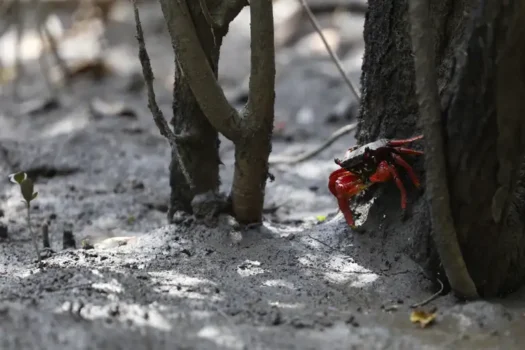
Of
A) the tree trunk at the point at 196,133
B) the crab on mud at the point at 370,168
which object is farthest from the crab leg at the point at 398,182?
the tree trunk at the point at 196,133

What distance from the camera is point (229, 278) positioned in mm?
2883

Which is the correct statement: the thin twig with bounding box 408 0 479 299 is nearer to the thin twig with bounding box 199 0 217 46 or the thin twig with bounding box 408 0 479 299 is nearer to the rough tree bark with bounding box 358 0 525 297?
the rough tree bark with bounding box 358 0 525 297

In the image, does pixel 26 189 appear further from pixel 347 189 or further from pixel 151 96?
pixel 347 189

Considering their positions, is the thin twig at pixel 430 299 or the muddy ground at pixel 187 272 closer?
the muddy ground at pixel 187 272

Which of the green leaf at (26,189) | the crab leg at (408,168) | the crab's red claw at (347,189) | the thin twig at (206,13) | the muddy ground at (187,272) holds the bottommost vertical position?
the muddy ground at (187,272)

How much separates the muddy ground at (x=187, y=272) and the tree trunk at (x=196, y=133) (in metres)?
0.19

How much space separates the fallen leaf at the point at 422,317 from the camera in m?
2.46

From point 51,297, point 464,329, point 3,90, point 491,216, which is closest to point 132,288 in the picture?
point 51,297

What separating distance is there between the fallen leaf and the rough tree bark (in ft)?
1.02

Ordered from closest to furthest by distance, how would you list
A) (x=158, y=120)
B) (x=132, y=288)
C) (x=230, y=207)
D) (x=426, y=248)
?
(x=132, y=288), (x=426, y=248), (x=158, y=120), (x=230, y=207)

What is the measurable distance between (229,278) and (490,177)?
1081 mm

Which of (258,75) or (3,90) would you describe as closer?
(258,75)

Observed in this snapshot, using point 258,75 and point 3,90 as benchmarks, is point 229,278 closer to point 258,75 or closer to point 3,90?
point 258,75

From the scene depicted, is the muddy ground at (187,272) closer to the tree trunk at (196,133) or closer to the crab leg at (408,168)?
the tree trunk at (196,133)
